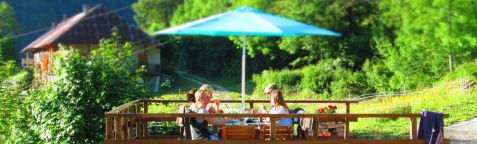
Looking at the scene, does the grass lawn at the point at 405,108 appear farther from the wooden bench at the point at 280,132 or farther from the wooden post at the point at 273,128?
the wooden post at the point at 273,128

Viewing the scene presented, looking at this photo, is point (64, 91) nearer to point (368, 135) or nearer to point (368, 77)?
point (368, 135)

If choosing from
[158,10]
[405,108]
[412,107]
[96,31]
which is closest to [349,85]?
[412,107]

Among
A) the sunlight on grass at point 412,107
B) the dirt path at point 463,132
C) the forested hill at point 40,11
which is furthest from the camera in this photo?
the forested hill at point 40,11

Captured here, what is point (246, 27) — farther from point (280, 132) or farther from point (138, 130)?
point (138, 130)

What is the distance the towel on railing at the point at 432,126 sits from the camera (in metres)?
9.94

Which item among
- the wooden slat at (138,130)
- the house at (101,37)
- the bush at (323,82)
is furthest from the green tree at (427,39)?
the house at (101,37)

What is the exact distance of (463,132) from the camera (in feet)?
50.6

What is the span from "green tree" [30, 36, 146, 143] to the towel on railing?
6.23 m

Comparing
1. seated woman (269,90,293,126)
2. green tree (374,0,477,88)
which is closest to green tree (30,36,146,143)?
seated woman (269,90,293,126)

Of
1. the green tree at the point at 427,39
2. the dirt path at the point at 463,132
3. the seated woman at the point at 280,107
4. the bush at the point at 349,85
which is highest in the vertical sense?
the green tree at the point at 427,39

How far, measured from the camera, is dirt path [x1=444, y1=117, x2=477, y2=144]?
14234mm

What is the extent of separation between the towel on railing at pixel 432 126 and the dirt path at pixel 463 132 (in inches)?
166

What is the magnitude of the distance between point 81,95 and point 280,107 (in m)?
5.14

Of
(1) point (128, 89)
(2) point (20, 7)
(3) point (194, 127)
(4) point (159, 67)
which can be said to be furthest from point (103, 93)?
(2) point (20, 7)
